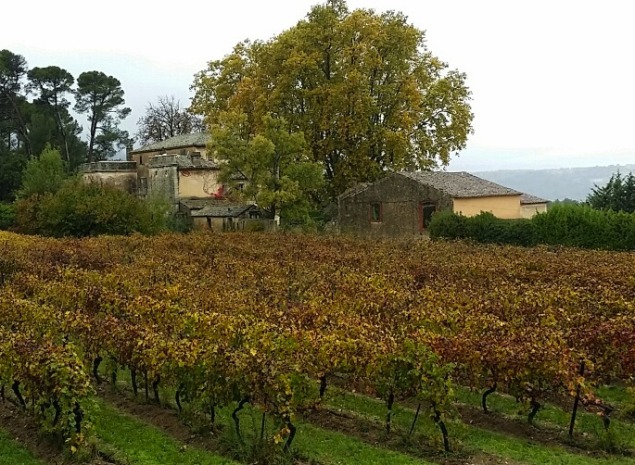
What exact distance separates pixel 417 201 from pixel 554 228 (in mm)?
9413

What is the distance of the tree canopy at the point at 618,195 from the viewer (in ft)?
126

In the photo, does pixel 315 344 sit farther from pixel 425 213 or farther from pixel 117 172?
pixel 117 172

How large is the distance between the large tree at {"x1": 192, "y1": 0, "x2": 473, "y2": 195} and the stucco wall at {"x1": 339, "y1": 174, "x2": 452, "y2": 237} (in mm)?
2469

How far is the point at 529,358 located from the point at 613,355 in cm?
176

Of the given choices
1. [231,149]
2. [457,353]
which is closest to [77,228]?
[231,149]

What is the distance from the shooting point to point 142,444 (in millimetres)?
9906

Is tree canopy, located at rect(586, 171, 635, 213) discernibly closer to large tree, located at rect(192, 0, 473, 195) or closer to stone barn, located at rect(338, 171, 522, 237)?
stone barn, located at rect(338, 171, 522, 237)

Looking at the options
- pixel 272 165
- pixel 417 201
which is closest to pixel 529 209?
pixel 417 201

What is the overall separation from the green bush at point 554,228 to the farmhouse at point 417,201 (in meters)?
2.71

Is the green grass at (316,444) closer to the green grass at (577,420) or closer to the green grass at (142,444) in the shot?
the green grass at (142,444)

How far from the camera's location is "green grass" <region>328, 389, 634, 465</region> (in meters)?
9.05

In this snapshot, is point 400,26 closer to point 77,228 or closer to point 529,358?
point 77,228

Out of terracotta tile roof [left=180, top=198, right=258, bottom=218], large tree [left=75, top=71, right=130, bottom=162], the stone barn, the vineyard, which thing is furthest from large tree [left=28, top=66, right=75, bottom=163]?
the vineyard

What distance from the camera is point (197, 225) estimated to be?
165 ft
